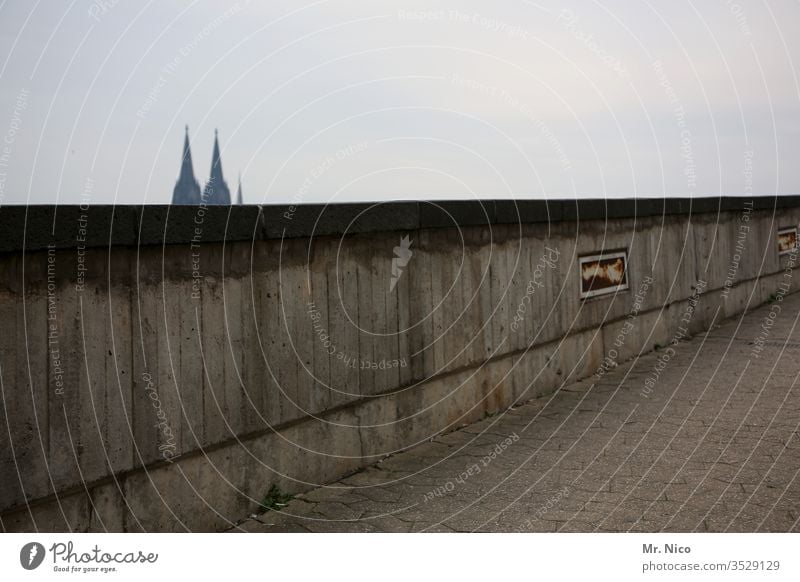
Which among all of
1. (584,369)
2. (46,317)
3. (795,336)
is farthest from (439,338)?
(795,336)

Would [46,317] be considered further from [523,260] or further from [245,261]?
[523,260]

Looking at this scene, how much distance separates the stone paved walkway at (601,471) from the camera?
4.43m

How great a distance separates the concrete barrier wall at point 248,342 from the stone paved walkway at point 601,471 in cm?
33

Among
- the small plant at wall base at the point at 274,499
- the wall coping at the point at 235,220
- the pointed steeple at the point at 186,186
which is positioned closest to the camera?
the wall coping at the point at 235,220

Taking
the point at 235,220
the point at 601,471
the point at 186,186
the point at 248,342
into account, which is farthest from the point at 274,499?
the point at 186,186

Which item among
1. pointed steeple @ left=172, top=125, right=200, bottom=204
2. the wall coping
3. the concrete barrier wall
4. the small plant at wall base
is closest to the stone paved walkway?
the small plant at wall base

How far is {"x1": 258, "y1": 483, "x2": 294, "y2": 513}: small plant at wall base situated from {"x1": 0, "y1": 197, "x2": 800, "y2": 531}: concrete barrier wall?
0.07 m

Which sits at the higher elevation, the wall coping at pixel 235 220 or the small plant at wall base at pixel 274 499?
the wall coping at pixel 235 220

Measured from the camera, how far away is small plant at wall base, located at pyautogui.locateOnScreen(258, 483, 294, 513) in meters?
4.73

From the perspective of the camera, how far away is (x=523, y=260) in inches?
285

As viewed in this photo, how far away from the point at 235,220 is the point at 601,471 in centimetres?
300

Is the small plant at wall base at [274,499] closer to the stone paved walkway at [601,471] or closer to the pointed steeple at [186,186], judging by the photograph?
the stone paved walkway at [601,471]

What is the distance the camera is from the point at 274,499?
480 centimetres

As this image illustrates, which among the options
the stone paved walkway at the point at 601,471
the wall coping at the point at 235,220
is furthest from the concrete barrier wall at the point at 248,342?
the stone paved walkway at the point at 601,471
